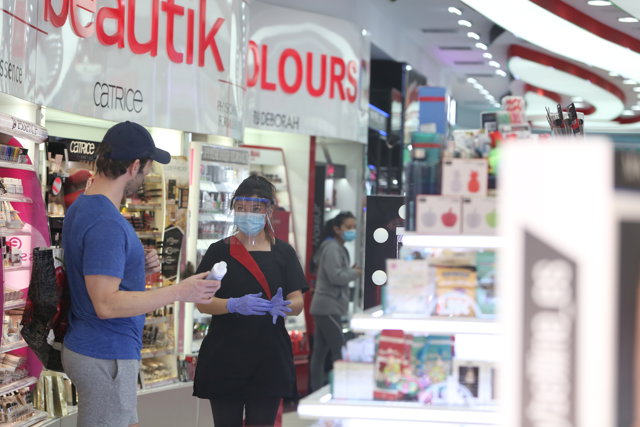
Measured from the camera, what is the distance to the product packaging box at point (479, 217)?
2877 mm

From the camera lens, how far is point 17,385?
16.5 ft

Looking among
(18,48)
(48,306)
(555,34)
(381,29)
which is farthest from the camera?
(381,29)

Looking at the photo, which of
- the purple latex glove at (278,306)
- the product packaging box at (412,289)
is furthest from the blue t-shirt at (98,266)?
the product packaging box at (412,289)

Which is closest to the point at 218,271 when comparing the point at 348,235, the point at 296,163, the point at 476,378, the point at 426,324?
the point at 426,324

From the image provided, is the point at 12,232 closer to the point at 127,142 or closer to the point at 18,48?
the point at 18,48

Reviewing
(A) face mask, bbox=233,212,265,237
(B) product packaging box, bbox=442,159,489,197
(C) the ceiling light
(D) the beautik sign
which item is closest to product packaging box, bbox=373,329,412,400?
(B) product packaging box, bbox=442,159,489,197

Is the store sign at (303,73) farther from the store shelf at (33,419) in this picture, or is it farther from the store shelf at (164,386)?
the store shelf at (33,419)

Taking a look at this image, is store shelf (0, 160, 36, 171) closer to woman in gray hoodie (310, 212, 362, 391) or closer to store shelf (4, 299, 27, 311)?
store shelf (4, 299, 27, 311)

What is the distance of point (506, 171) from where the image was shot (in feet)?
6.61

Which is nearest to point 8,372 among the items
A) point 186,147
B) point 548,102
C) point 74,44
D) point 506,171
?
point 74,44

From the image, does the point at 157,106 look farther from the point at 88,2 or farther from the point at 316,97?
the point at 316,97

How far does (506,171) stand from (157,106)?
5090mm

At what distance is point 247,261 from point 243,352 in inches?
15.5

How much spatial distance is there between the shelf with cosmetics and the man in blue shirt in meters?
1.69
